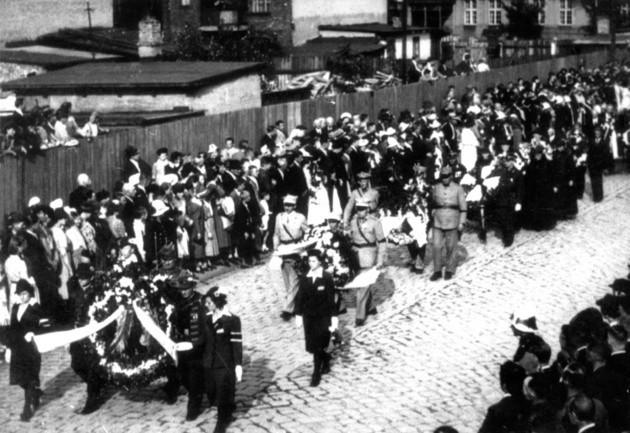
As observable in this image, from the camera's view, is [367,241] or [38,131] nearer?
[367,241]

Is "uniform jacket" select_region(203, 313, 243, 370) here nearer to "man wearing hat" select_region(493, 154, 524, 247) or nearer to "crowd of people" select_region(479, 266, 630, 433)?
"crowd of people" select_region(479, 266, 630, 433)

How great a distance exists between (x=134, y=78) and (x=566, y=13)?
161ft

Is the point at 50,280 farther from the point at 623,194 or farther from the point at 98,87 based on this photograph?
the point at 623,194

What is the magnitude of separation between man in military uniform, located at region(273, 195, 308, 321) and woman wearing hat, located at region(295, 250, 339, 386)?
2299 mm

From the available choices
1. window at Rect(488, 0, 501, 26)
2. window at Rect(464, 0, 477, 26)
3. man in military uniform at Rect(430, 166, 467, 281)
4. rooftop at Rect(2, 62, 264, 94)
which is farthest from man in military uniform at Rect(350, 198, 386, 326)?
window at Rect(464, 0, 477, 26)

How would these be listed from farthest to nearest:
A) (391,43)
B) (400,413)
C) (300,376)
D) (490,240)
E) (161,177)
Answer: (391,43), (490,240), (161,177), (300,376), (400,413)

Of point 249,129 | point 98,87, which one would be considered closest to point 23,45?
point 98,87

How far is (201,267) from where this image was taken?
65.8ft

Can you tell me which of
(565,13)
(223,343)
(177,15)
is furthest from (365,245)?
(565,13)

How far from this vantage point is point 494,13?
7325 centimetres

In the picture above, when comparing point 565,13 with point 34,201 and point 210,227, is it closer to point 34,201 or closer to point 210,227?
point 210,227

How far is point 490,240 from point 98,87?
10.9 meters

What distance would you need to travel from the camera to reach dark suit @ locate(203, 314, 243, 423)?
41.1ft

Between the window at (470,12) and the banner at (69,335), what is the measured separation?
2492 inches
